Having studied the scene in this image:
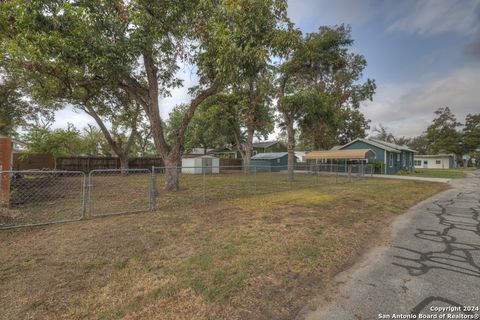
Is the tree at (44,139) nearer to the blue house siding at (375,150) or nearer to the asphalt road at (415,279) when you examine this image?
the asphalt road at (415,279)

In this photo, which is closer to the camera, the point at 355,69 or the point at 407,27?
the point at 407,27

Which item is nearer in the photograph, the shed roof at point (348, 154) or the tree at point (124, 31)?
the tree at point (124, 31)

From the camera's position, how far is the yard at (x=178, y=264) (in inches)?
92.0

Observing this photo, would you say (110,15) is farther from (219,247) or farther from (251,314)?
(251,314)

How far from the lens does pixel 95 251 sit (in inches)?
147

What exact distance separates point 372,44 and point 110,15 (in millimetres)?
14492

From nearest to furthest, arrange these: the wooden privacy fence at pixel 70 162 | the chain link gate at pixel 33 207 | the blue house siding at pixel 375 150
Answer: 1. the chain link gate at pixel 33 207
2. the wooden privacy fence at pixel 70 162
3. the blue house siding at pixel 375 150

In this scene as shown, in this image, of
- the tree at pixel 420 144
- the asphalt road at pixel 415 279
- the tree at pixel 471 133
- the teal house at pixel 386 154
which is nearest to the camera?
the asphalt road at pixel 415 279

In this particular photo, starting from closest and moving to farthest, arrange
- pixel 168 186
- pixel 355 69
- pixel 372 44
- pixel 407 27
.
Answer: pixel 168 186, pixel 407 27, pixel 372 44, pixel 355 69

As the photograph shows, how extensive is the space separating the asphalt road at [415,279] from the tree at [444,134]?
2208 inches

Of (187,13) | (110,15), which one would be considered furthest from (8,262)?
(187,13)

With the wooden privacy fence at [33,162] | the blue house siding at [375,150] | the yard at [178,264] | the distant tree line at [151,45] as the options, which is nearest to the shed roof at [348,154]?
the blue house siding at [375,150]

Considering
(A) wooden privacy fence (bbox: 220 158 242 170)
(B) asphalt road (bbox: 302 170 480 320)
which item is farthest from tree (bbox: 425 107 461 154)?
(B) asphalt road (bbox: 302 170 480 320)

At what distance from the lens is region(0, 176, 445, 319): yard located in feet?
7.66
